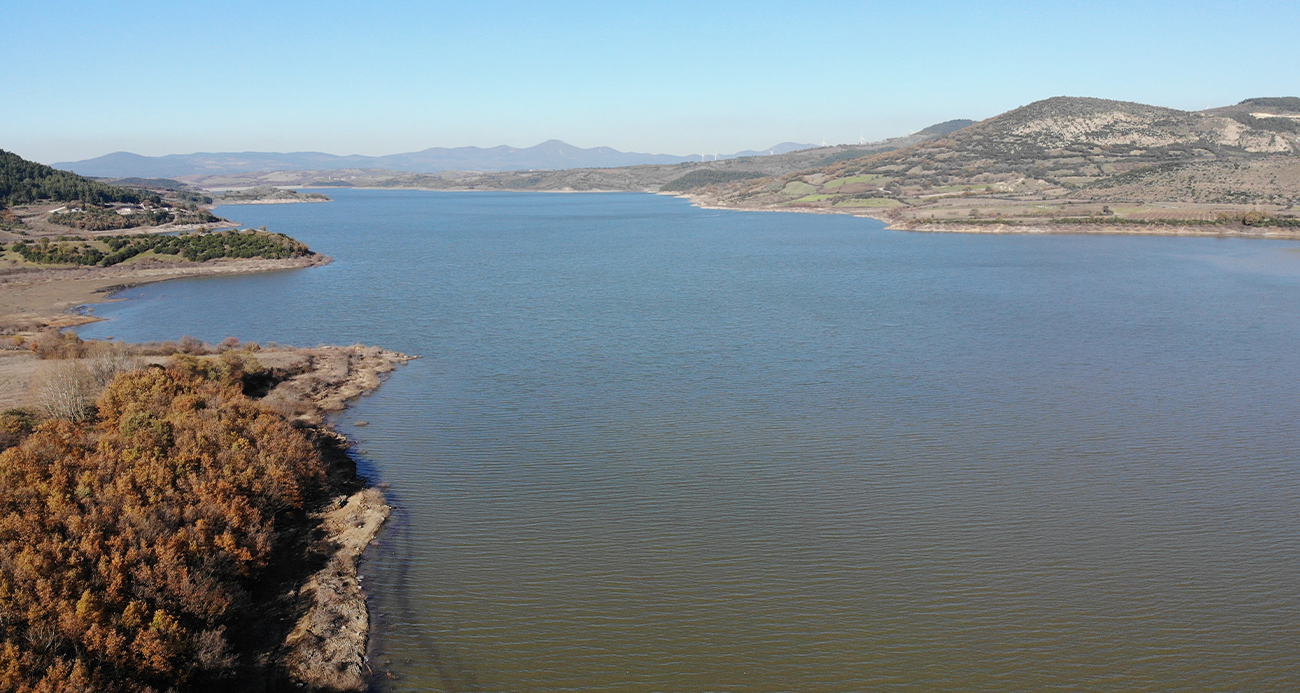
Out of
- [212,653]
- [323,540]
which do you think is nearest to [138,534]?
[212,653]

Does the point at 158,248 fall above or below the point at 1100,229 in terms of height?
below

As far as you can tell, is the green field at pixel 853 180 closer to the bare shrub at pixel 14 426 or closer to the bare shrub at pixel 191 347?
the bare shrub at pixel 191 347

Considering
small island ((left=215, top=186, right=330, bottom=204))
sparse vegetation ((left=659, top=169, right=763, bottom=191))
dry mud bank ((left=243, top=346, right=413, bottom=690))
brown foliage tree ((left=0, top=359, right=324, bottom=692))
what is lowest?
dry mud bank ((left=243, top=346, right=413, bottom=690))

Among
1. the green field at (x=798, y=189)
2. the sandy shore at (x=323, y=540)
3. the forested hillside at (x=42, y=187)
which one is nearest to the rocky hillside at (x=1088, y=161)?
the green field at (x=798, y=189)

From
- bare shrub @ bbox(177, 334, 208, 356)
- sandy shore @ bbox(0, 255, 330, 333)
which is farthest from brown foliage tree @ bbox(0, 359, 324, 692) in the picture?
sandy shore @ bbox(0, 255, 330, 333)

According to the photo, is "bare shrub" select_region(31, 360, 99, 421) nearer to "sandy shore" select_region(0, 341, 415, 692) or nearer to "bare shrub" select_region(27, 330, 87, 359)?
"sandy shore" select_region(0, 341, 415, 692)

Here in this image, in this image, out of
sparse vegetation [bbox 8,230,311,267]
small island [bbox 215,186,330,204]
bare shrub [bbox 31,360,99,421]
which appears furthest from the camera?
small island [bbox 215,186,330,204]

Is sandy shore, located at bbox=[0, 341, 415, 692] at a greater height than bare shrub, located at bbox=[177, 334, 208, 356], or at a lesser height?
lesser

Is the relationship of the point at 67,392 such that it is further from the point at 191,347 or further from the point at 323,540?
the point at 191,347
